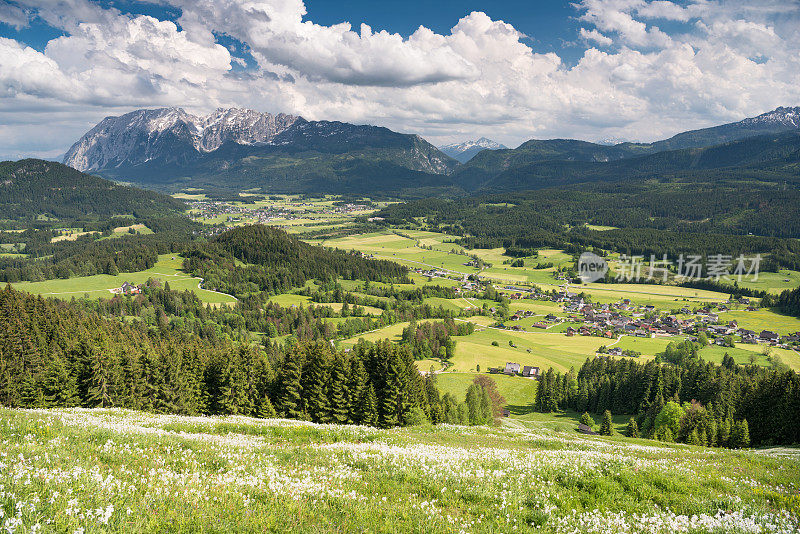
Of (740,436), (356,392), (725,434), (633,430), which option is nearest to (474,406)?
(356,392)

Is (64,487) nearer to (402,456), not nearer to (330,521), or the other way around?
(330,521)

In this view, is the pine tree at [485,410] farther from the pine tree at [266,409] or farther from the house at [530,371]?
the house at [530,371]

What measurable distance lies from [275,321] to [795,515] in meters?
147

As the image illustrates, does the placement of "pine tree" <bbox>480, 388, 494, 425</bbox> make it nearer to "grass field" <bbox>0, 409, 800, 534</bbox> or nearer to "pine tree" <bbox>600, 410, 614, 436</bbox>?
"pine tree" <bbox>600, 410, 614, 436</bbox>

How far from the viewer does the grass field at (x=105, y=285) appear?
5959 inches

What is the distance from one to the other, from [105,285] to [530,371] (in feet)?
534

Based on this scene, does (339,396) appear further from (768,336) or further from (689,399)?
(768,336)

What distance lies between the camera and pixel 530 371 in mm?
113125

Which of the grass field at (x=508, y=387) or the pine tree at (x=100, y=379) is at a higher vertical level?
the pine tree at (x=100, y=379)

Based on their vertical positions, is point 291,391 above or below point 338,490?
below

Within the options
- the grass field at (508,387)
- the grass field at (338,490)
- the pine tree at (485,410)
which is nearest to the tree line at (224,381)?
the pine tree at (485,410)

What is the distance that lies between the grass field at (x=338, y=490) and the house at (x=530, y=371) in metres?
99.1

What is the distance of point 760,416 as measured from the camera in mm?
54812

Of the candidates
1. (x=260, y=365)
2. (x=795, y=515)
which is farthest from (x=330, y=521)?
(x=260, y=365)
